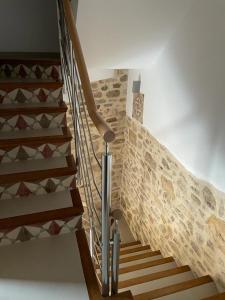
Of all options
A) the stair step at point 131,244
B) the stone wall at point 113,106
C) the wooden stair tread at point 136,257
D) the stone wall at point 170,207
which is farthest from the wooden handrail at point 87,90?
the stair step at point 131,244

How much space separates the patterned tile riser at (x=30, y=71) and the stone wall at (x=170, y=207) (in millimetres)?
1618

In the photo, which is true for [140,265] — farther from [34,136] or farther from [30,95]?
[30,95]

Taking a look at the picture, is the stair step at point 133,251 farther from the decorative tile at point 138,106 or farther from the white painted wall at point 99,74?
the white painted wall at point 99,74

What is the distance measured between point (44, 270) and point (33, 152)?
3.01 feet

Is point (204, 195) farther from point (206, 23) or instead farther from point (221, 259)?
point (206, 23)

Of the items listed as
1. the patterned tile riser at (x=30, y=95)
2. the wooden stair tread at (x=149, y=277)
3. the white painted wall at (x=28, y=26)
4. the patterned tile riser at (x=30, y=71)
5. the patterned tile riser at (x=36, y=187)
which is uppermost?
the white painted wall at (x=28, y=26)

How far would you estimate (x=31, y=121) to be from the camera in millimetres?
2439

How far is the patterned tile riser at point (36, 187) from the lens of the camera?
209 centimetres

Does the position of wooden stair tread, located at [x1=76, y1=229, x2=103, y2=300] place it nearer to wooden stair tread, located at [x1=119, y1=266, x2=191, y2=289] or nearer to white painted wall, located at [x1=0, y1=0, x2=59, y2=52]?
wooden stair tread, located at [x1=119, y1=266, x2=191, y2=289]

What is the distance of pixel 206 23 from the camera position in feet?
8.09

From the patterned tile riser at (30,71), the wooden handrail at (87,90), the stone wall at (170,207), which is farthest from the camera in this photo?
the patterned tile riser at (30,71)

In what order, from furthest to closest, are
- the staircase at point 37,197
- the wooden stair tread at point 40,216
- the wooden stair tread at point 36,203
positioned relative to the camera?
the wooden stair tread at point 36,203, the wooden stair tread at point 40,216, the staircase at point 37,197

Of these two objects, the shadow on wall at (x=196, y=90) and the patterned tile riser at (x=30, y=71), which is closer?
the shadow on wall at (x=196, y=90)

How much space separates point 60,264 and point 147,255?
7.20ft
